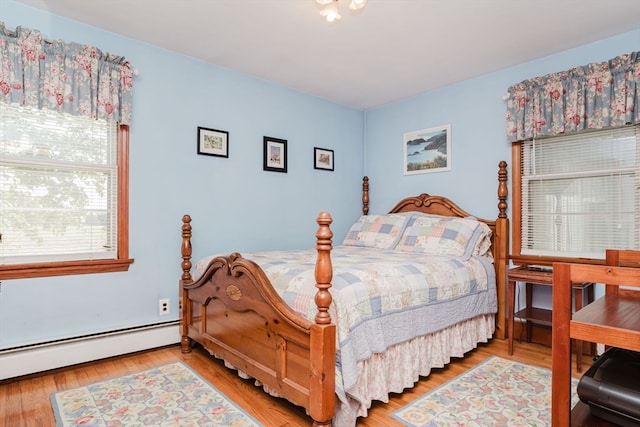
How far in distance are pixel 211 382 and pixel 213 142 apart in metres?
1.95

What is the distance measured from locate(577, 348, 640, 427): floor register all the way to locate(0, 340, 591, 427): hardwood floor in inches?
37.3

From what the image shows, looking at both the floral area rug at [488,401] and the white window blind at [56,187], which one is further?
the white window blind at [56,187]

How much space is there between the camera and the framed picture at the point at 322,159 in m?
4.04

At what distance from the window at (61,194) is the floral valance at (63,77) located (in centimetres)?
13

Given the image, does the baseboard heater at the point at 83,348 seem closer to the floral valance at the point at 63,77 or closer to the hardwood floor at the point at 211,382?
the hardwood floor at the point at 211,382

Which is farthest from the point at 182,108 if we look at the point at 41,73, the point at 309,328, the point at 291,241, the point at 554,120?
the point at 554,120

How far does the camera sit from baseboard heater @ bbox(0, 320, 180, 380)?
2322 millimetres

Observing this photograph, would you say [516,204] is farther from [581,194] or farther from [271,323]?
[271,323]

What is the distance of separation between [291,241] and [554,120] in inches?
101

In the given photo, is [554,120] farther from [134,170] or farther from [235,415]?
[134,170]

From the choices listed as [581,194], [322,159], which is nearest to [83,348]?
[322,159]

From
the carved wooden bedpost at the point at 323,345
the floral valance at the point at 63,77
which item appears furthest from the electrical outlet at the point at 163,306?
the carved wooden bedpost at the point at 323,345

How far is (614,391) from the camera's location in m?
1.15

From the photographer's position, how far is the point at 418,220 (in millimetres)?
3488
